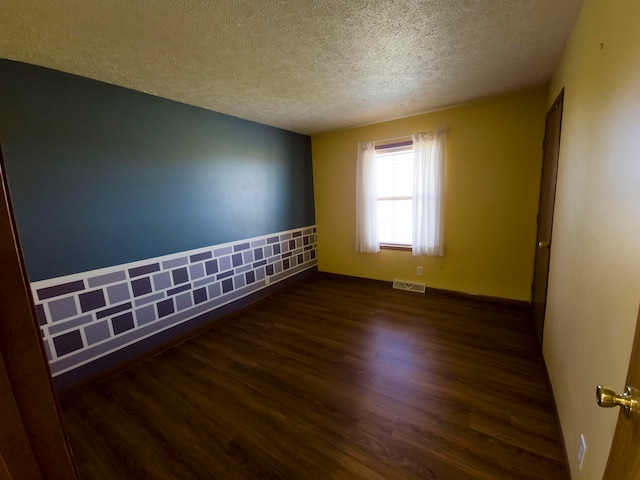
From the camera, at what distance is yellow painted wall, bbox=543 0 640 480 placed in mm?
876

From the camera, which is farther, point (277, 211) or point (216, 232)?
point (277, 211)

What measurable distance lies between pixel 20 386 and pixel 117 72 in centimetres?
222

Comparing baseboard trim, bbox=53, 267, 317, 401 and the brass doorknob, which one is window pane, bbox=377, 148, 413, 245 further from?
the brass doorknob

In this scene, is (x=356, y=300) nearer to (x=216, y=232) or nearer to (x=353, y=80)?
(x=216, y=232)

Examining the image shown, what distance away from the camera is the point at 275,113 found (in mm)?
3000

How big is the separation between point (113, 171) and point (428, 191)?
123 inches

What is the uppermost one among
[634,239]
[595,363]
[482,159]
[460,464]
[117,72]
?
[117,72]

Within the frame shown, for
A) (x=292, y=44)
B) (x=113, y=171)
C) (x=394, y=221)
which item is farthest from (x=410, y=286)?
(x=113, y=171)

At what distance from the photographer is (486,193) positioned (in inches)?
Result: 118

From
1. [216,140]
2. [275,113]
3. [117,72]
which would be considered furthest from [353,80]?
[117,72]

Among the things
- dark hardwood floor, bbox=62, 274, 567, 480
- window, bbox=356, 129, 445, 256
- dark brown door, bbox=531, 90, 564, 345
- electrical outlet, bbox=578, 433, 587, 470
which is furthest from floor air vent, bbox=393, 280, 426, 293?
electrical outlet, bbox=578, 433, 587, 470

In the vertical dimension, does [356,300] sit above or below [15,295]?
below

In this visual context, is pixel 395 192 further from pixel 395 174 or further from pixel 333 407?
pixel 333 407

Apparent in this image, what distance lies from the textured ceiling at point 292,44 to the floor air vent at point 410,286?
89.1 inches
